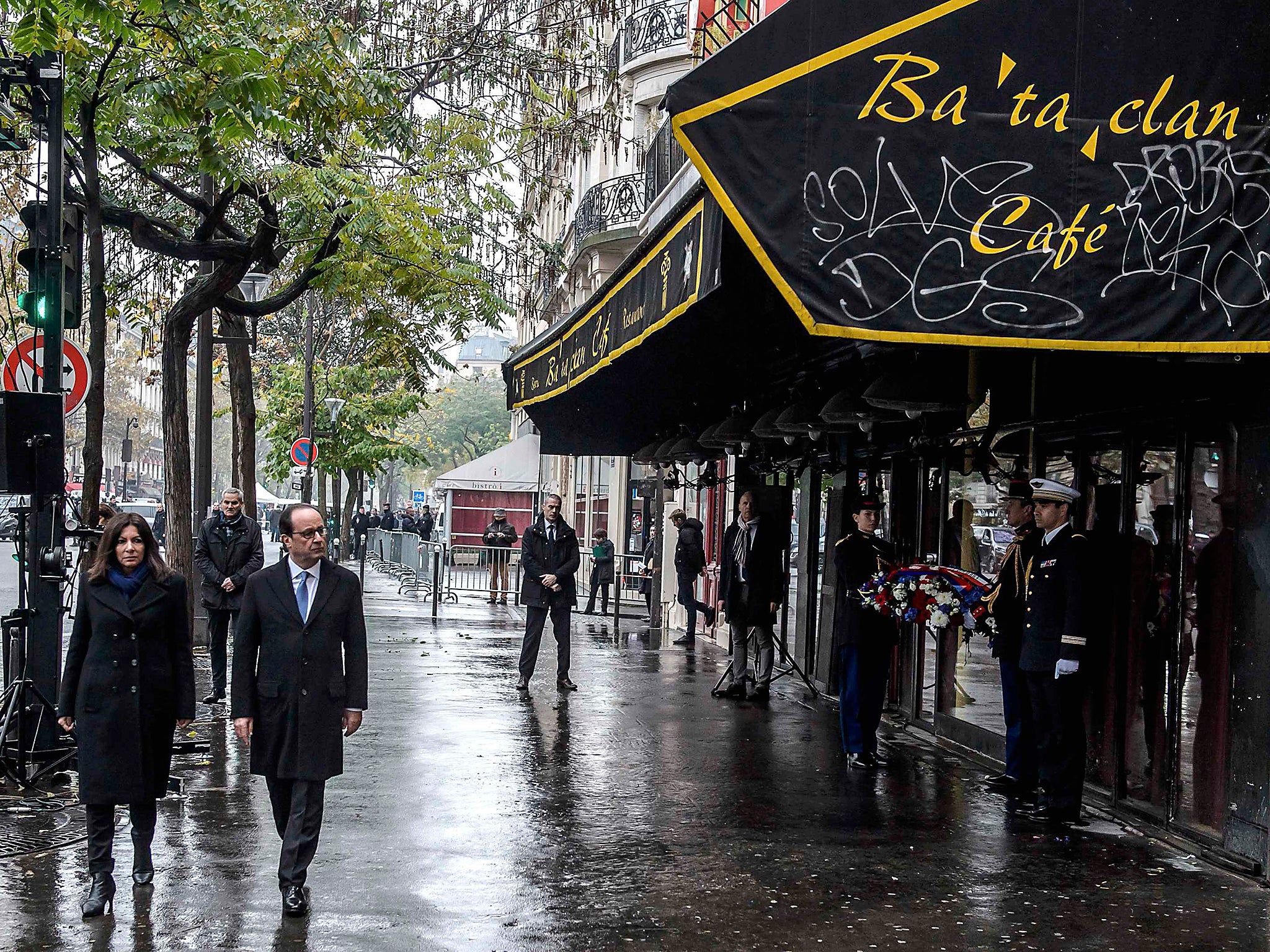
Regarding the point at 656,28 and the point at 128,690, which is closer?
the point at 128,690

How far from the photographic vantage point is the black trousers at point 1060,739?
8773 millimetres

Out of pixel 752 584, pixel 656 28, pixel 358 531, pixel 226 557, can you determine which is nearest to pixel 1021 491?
pixel 752 584

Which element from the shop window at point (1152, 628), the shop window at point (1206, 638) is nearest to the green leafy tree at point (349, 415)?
the shop window at point (1152, 628)

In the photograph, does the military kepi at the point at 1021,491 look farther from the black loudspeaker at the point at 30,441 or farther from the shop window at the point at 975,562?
the black loudspeaker at the point at 30,441

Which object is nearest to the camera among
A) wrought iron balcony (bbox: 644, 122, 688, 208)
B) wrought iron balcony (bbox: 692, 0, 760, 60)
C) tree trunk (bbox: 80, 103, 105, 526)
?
tree trunk (bbox: 80, 103, 105, 526)

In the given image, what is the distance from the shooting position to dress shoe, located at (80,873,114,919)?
21.1 feet

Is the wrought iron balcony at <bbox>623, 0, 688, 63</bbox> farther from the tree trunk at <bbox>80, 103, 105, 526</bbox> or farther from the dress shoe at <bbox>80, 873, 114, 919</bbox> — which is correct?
the dress shoe at <bbox>80, 873, 114, 919</bbox>

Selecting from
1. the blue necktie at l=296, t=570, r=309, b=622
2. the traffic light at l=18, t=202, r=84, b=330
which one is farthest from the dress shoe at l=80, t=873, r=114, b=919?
the traffic light at l=18, t=202, r=84, b=330

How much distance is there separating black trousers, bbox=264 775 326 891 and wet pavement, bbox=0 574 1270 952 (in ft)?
0.71

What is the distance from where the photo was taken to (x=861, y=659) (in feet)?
34.8

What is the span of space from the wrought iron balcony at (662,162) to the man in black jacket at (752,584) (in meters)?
7.77

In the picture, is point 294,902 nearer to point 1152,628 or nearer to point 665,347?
point 1152,628

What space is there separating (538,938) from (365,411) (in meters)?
37.2

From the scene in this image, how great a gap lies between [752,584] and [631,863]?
6303 mm
